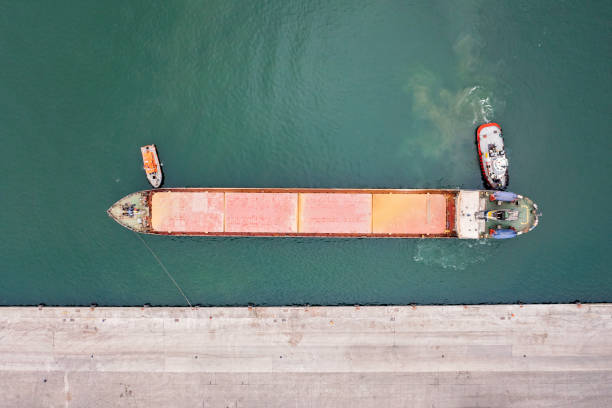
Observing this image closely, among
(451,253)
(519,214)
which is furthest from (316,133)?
(519,214)

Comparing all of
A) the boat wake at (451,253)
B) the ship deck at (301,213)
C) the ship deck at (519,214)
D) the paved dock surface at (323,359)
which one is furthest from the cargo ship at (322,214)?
the paved dock surface at (323,359)

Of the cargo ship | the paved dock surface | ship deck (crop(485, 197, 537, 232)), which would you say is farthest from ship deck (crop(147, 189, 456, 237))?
the paved dock surface

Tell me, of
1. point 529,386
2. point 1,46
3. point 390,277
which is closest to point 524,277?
point 529,386

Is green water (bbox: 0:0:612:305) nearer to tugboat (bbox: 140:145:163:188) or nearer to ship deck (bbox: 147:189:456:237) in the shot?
tugboat (bbox: 140:145:163:188)

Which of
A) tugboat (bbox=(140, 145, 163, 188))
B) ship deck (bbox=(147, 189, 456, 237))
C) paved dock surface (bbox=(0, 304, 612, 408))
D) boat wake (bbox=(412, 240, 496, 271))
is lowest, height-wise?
paved dock surface (bbox=(0, 304, 612, 408))

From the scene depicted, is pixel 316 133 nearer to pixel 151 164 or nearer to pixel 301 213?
pixel 301 213

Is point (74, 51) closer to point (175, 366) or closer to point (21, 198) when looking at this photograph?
point (21, 198)
